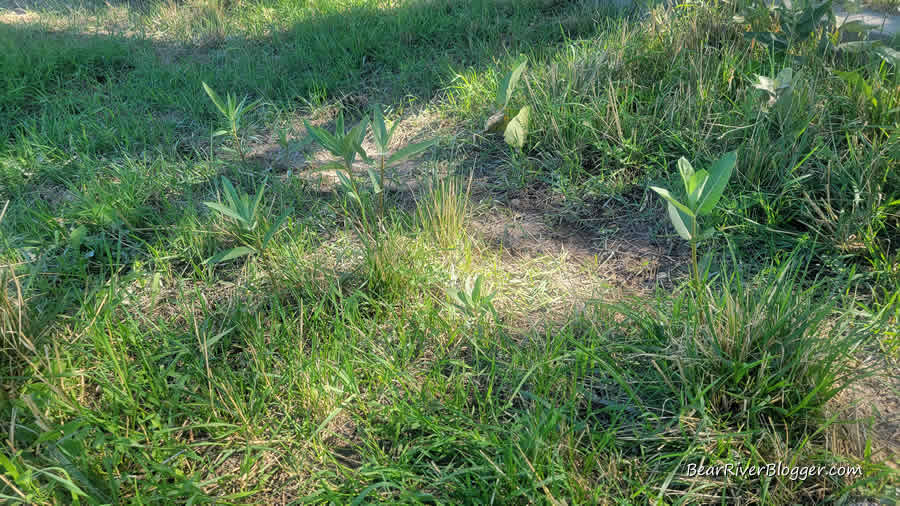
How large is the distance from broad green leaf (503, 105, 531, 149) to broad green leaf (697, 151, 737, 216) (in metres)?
1.09

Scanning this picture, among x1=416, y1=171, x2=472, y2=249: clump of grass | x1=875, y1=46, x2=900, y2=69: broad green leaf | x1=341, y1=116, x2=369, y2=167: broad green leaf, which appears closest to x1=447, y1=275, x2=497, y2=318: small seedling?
x1=416, y1=171, x2=472, y2=249: clump of grass

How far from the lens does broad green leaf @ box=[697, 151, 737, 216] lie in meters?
1.42

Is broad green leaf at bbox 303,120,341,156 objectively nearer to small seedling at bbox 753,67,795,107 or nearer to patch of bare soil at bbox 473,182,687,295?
patch of bare soil at bbox 473,182,687,295

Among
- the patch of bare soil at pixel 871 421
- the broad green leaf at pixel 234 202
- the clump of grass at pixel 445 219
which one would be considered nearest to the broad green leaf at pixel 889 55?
the patch of bare soil at pixel 871 421

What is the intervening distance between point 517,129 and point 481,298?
1060mm

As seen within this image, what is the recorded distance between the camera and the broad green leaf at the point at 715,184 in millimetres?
1418

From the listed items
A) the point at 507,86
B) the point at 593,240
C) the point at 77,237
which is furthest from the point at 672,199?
the point at 77,237

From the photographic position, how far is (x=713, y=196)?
1.42 m

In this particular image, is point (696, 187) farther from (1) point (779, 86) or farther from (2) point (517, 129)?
(2) point (517, 129)

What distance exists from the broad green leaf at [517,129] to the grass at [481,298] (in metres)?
0.06

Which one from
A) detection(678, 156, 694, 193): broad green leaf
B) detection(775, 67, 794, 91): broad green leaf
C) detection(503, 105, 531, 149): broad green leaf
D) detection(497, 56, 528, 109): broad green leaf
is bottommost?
detection(503, 105, 531, 149): broad green leaf

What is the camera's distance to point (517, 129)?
2467mm

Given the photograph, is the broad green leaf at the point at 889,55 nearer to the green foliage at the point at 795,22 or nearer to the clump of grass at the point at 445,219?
the green foliage at the point at 795,22

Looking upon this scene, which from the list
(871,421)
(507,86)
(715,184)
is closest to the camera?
(871,421)
